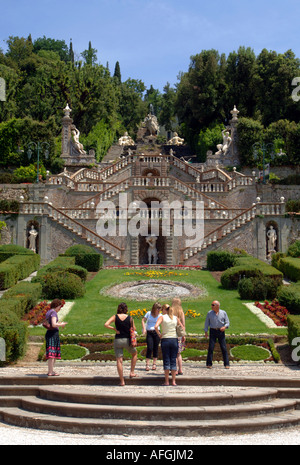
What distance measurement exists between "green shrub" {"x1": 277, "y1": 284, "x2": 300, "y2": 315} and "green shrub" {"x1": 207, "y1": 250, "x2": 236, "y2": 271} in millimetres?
8956

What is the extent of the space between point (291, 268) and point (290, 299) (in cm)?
685

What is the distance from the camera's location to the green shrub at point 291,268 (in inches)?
975

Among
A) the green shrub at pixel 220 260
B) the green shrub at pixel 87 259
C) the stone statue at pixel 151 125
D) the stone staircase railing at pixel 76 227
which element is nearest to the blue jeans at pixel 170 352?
the green shrub at pixel 220 260

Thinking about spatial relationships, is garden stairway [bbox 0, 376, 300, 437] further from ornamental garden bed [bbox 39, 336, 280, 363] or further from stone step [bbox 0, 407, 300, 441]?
ornamental garden bed [bbox 39, 336, 280, 363]

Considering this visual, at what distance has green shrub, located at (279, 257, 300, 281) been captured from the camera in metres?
24.8

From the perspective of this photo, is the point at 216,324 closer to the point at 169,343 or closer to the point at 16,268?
the point at 169,343

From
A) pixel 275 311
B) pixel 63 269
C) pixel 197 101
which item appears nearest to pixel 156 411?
pixel 275 311

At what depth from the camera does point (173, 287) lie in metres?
24.6

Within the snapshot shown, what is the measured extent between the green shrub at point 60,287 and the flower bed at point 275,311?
7695 mm

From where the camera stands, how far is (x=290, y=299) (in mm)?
19047

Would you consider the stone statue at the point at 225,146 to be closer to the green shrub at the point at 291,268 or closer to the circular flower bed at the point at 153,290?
the green shrub at the point at 291,268

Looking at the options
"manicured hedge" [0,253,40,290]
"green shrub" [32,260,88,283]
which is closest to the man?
"green shrub" [32,260,88,283]

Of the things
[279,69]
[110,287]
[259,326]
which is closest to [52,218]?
[110,287]
